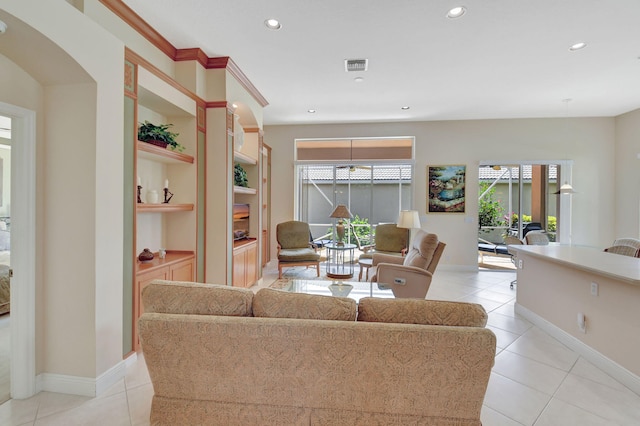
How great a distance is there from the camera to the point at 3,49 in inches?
71.6

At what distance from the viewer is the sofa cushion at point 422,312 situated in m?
1.52

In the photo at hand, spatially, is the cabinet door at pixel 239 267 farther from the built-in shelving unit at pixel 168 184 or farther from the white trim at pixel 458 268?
the white trim at pixel 458 268

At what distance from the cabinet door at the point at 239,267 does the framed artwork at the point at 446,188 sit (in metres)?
4.11

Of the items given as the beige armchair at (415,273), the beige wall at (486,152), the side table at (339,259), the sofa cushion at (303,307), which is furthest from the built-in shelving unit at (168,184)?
the beige wall at (486,152)

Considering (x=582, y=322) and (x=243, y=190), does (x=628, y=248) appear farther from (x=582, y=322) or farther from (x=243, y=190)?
(x=243, y=190)

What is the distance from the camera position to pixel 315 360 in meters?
1.50

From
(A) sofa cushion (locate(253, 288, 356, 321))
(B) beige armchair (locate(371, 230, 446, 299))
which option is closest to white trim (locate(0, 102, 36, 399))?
(A) sofa cushion (locate(253, 288, 356, 321))

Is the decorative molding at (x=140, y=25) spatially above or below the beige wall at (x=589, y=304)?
above

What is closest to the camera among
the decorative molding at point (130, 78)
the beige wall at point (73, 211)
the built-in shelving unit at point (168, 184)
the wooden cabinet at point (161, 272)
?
the beige wall at point (73, 211)

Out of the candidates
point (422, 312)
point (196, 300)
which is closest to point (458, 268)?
point (422, 312)

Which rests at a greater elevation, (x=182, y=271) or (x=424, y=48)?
(x=424, y=48)

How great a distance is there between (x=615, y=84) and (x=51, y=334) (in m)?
7.20

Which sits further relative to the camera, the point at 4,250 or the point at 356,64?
the point at 356,64

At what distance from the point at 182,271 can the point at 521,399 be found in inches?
126
